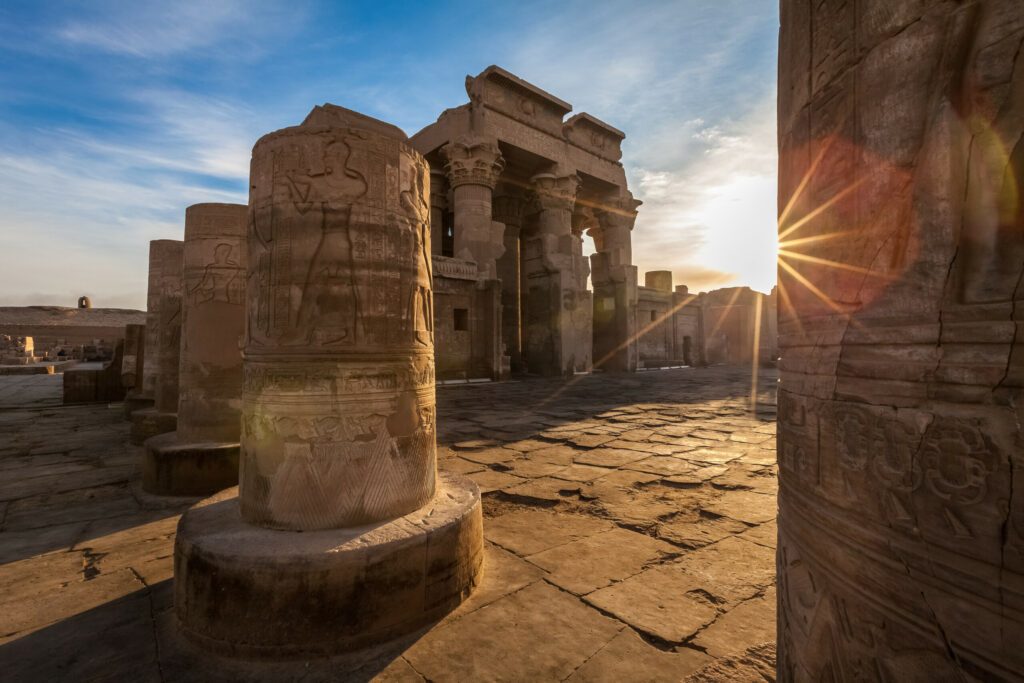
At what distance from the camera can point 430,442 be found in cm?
252

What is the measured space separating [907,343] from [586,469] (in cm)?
349

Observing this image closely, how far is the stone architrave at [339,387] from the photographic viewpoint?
2.06 m

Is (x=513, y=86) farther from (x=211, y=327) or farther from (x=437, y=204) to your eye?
(x=211, y=327)

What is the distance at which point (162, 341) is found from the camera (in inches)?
234

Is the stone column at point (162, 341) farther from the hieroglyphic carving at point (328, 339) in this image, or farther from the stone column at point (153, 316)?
the hieroglyphic carving at point (328, 339)

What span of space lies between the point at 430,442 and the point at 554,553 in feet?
2.91

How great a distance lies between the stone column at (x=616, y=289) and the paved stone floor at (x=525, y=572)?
40.0 feet

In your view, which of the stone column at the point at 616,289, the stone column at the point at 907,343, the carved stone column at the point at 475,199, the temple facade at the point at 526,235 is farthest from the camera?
the stone column at the point at 616,289

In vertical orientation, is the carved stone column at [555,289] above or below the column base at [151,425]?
→ above

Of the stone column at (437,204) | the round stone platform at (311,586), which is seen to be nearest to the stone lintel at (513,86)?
the stone column at (437,204)

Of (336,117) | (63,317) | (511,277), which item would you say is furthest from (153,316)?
(63,317)

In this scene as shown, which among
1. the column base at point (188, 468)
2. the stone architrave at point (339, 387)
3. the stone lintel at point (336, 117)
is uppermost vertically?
the stone lintel at point (336, 117)

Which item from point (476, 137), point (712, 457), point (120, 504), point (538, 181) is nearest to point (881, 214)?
point (712, 457)

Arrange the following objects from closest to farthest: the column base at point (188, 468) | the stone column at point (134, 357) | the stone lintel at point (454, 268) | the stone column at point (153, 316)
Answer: the column base at point (188, 468) → the stone column at point (153, 316) → the stone column at point (134, 357) → the stone lintel at point (454, 268)
